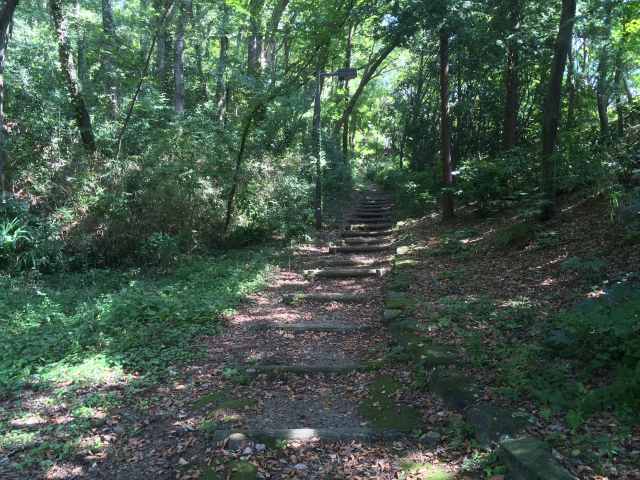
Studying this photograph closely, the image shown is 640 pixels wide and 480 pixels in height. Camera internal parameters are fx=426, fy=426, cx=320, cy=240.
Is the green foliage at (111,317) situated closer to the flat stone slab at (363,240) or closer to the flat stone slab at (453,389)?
the flat stone slab at (453,389)

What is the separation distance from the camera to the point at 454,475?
2.79 m

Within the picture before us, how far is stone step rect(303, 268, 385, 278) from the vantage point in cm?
858

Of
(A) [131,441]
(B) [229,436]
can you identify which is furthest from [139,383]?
(B) [229,436]

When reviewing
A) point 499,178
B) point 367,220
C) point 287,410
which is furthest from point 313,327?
point 367,220

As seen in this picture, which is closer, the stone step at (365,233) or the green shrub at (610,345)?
the green shrub at (610,345)

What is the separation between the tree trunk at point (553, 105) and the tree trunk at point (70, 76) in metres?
9.08

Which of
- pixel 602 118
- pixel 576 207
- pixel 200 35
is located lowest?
pixel 576 207

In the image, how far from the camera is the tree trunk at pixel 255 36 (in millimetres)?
10820

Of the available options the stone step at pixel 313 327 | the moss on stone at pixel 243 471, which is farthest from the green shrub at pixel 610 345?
the stone step at pixel 313 327

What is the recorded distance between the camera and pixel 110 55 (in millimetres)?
11820

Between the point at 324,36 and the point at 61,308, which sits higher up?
the point at 324,36

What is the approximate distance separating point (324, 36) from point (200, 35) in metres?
9.80

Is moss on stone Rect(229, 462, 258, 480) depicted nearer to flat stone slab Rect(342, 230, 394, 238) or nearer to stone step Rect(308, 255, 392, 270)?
stone step Rect(308, 255, 392, 270)

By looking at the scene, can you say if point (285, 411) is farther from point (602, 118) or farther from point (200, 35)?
point (200, 35)
